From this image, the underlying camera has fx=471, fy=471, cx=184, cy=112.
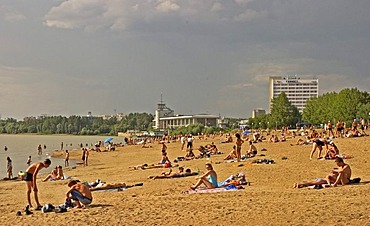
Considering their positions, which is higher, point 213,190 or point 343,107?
point 343,107

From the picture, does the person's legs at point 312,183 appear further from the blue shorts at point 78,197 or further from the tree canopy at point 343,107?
the tree canopy at point 343,107

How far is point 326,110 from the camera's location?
68750 millimetres

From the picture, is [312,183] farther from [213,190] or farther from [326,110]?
[326,110]

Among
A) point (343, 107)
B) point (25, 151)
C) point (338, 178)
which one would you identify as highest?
point (343, 107)

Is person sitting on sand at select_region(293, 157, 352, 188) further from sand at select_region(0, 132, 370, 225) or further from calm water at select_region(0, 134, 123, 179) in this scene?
calm water at select_region(0, 134, 123, 179)

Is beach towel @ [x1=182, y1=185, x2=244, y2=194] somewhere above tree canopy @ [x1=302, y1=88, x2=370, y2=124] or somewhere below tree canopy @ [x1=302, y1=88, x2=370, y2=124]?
below

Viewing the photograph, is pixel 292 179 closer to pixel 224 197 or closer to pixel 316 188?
pixel 316 188

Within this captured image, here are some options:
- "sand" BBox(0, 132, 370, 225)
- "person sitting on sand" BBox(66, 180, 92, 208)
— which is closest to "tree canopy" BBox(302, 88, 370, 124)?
"sand" BBox(0, 132, 370, 225)

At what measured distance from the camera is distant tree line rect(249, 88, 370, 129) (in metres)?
63.7

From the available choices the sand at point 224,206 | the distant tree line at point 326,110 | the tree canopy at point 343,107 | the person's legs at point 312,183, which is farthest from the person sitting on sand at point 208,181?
the tree canopy at point 343,107

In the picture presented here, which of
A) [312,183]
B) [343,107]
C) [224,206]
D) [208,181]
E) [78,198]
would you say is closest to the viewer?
[224,206]

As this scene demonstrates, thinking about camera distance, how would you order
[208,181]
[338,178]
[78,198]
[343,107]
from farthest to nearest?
[343,107]
[208,181]
[338,178]
[78,198]


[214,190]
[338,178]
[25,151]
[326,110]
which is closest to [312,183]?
[338,178]

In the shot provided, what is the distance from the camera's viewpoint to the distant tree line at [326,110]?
6372 centimetres
